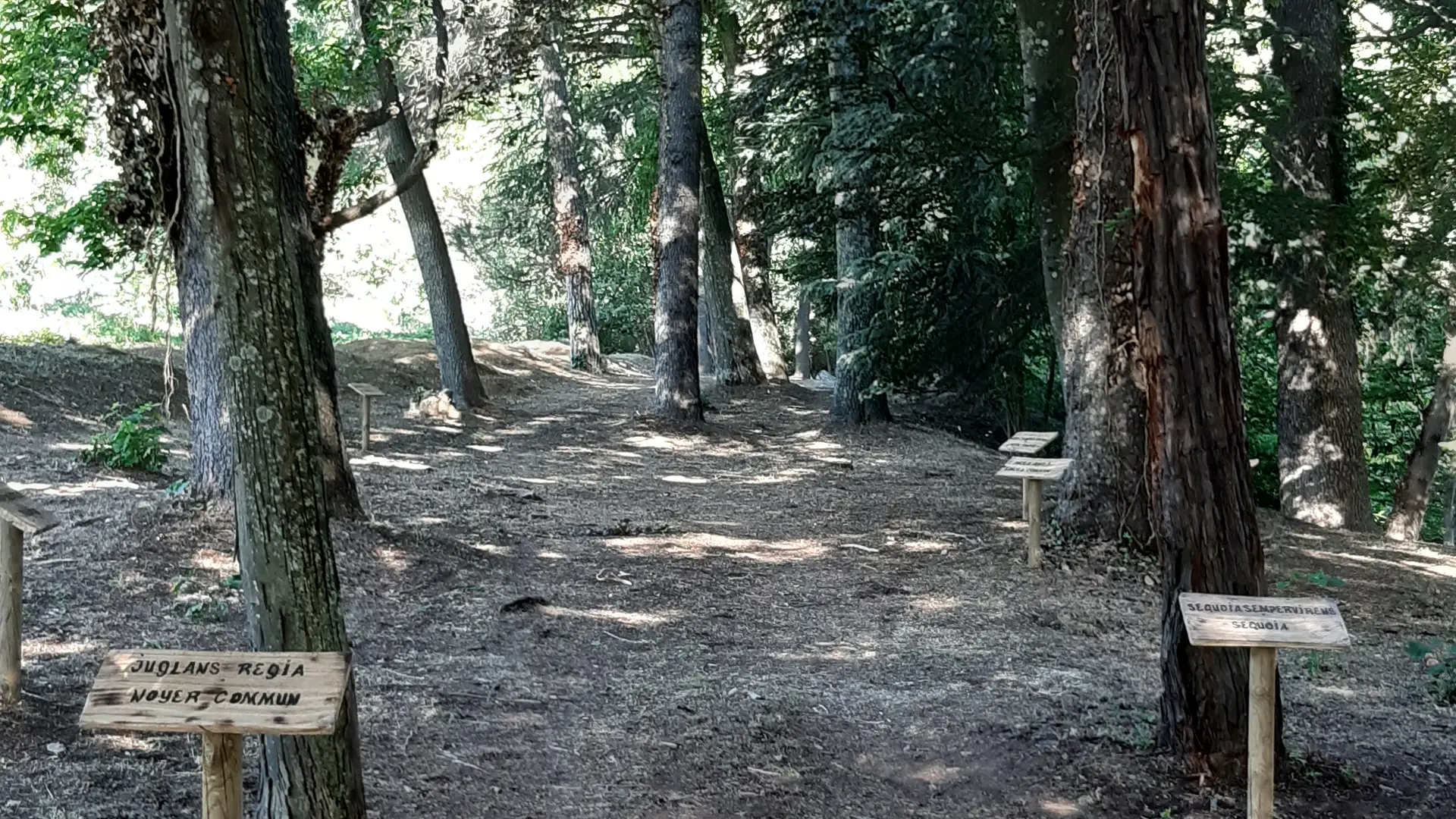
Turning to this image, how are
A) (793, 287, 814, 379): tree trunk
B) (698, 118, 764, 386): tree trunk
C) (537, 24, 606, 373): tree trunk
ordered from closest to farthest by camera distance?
(698, 118, 764, 386): tree trunk
(537, 24, 606, 373): tree trunk
(793, 287, 814, 379): tree trunk

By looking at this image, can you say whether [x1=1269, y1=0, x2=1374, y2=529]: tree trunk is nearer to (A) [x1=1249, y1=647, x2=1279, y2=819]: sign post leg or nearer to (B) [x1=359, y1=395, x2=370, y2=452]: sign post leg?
(A) [x1=1249, y1=647, x2=1279, y2=819]: sign post leg

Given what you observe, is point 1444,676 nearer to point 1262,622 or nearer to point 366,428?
point 1262,622

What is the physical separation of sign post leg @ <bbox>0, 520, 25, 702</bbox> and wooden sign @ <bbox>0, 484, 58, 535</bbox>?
0.23ft

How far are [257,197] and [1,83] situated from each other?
9864 millimetres

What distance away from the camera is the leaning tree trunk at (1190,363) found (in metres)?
5.19

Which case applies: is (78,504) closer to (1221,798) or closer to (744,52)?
(1221,798)

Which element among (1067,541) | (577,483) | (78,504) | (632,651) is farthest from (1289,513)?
(78,504)

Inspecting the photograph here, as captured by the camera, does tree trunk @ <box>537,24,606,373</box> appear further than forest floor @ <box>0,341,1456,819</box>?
Yes

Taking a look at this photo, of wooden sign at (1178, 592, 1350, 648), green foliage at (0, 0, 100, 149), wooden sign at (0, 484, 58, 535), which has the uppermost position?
green foliage at (0, 0, 100, 149)

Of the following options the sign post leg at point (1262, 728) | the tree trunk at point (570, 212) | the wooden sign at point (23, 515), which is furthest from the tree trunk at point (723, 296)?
the sign post leg at point (1262, 728)

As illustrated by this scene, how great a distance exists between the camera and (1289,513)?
13914 mm

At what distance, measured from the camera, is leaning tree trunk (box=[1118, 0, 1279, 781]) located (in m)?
5.19

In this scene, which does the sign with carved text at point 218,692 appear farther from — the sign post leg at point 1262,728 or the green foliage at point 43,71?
the green foliage at point 43,71

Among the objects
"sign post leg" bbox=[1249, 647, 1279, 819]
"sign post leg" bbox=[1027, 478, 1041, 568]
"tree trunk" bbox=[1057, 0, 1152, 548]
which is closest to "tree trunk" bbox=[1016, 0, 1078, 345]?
"tree trunk" bbox=[1057, 0, 1152, 548]
